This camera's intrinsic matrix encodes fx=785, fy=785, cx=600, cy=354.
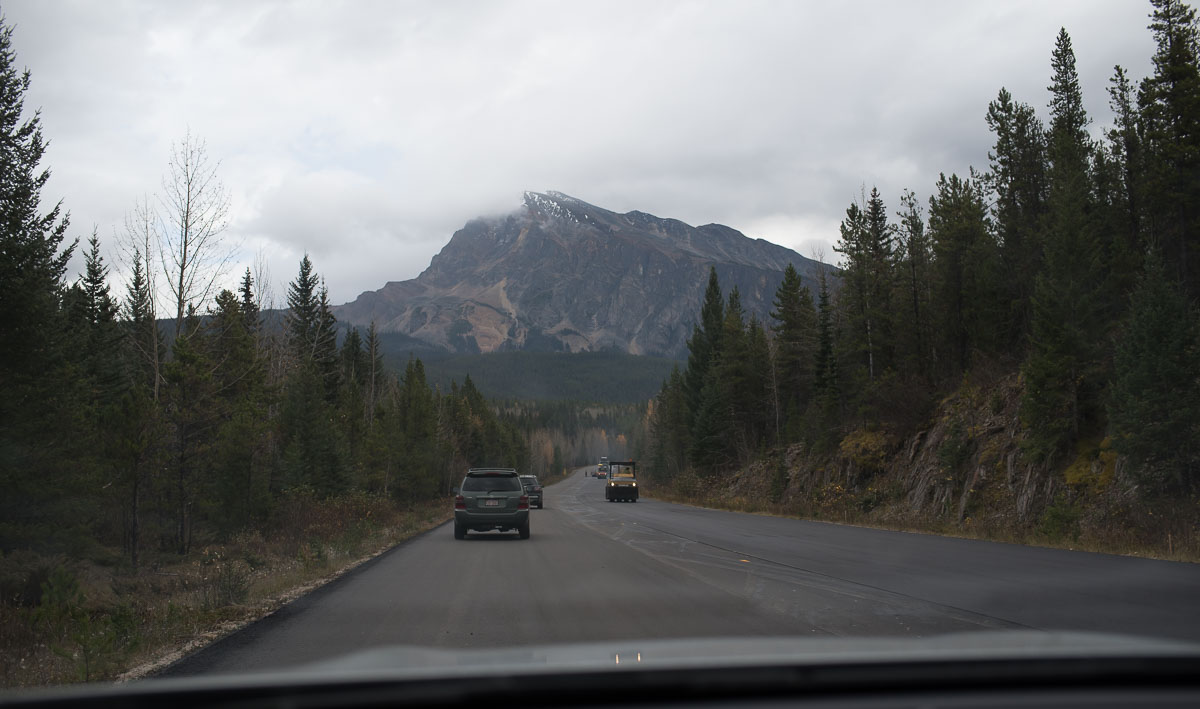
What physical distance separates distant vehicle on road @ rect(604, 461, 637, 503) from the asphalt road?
43.1 meters

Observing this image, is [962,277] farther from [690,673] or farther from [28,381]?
[690,673]

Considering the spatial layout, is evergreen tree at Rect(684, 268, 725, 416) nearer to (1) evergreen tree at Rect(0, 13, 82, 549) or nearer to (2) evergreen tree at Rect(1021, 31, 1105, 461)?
(2) evergreen tree at Rect(1021, 31, 1105, 461)

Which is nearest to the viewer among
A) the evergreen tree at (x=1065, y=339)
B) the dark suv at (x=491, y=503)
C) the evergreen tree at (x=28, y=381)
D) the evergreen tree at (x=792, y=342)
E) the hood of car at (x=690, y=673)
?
the hood of car at (x=690, y=673)

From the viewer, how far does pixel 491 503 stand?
23.4 meters

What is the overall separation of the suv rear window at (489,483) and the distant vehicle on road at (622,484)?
127 feet

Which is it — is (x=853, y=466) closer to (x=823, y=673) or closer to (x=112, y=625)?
(x=112, y=625)

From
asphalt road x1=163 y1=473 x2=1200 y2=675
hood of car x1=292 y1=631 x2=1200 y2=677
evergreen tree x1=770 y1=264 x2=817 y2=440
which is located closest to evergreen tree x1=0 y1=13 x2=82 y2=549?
asphalt road x1=163 y1=473 x2=1200 y2=675

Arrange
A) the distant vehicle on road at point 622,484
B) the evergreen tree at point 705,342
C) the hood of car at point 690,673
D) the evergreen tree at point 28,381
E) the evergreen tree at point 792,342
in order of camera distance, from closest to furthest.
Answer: the hood of car at point 690,673 < the evergreen tree at point 28,381 < the distant vehicle on road at point 622,484 < the evergreen tree at point 792,342 < the evergreen tree at point 705,342

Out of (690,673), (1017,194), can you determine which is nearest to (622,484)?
(1017,194)

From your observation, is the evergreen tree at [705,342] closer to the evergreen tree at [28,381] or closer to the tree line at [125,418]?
the tree line at [125,418]

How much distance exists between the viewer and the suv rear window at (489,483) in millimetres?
23688

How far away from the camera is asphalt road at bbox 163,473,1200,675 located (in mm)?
A: 8367

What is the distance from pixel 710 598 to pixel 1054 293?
920 inches

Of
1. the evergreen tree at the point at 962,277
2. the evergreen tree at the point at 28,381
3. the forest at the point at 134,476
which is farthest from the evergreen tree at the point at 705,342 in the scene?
the evergreen tree at the point at 28,381
